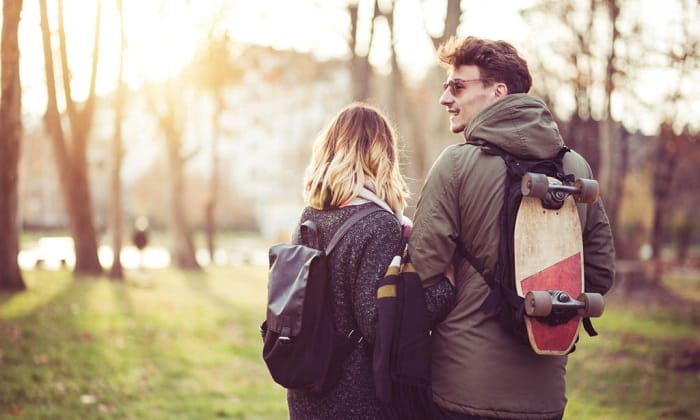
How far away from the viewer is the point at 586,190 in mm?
2654

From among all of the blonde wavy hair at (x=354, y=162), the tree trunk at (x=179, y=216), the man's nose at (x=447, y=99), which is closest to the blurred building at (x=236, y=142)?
the tree trunk at (x=179, y=216)

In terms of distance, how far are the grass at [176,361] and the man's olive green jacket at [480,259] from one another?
4.28 metres

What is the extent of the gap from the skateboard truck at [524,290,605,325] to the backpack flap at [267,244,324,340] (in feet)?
2.88

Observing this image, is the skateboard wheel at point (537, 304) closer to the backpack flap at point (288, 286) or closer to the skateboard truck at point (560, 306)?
the skateboard truck at point (560, 306)

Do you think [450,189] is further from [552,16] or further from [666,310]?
[552,16]

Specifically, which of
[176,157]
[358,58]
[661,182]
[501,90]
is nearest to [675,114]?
[661,182]

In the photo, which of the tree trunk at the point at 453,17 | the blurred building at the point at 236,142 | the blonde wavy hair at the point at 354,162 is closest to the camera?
the blonde wavy hair at the point at 354,162

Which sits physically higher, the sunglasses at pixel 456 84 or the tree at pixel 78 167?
the sunglasses at pixel 456 84

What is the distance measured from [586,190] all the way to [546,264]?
0.31 metres

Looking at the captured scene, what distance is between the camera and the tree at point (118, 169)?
1611 cm

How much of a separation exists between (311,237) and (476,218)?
0.73m

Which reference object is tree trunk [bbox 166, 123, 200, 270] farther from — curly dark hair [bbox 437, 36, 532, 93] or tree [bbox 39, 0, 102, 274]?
curly dark hair [bbox 437, 36, 532, 93]

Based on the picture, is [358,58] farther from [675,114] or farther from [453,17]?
[675,114]

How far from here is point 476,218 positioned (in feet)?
8.97
